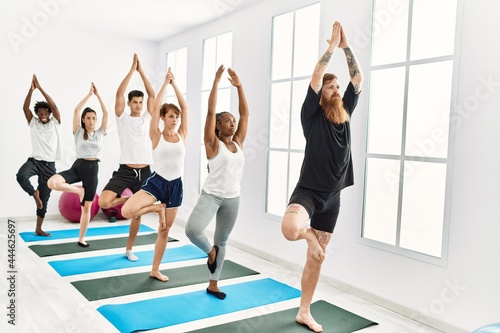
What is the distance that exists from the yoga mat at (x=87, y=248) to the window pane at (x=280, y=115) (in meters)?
2.04

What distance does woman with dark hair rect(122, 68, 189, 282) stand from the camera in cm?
400

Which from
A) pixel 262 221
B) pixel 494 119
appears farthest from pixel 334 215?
pixel 262 221

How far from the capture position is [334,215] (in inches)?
128

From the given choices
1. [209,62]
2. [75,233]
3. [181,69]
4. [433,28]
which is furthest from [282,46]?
[75,233]

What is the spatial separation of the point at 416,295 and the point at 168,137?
2.46 metres

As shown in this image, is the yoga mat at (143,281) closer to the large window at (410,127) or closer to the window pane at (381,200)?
the window pane at (381,200)

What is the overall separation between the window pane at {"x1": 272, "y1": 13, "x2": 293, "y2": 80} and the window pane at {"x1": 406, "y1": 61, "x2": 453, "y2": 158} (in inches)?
64.8

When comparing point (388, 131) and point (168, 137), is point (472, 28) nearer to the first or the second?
Result: point (388, 131)

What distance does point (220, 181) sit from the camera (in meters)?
3.60

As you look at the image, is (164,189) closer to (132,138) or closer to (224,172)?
(224,172)

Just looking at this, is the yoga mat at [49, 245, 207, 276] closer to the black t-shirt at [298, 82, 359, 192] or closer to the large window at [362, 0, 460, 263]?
the large window at [362, 0, 460, 263]

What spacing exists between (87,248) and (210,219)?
2496 millimetres

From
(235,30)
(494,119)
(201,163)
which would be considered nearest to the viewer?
(494,119)

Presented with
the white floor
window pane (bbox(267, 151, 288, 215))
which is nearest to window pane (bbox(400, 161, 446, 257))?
the white floor
